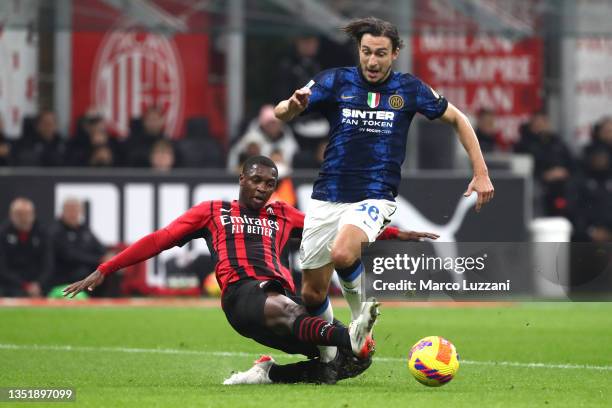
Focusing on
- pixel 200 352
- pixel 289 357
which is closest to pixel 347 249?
pixel 289 357

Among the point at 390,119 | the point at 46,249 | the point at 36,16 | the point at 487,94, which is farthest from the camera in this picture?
the point at 487,94

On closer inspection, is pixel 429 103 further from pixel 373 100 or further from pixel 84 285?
pixel 84 285

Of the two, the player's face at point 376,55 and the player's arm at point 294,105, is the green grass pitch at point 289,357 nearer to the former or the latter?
the player's arm at point 294,105

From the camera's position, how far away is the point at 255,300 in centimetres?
916

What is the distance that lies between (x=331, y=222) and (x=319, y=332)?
108 cm

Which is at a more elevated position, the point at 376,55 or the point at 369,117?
the point at 376,55

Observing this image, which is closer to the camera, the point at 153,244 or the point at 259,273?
the point at 153,244

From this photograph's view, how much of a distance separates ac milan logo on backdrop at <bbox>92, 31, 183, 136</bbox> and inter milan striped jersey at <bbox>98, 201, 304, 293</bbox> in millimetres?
11243

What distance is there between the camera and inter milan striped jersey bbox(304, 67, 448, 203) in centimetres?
966

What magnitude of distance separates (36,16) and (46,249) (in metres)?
3.28

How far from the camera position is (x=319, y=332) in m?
8.91

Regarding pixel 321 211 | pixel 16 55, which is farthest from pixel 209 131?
pixel 321 211

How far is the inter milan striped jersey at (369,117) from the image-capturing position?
9664 millimetres

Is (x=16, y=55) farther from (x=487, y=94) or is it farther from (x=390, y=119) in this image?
(x=390, y=119)
